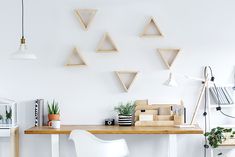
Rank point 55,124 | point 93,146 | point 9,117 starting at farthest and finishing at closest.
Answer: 1. point 9,117
2. point 55,124
3. point 93,146

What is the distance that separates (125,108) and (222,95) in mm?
1032

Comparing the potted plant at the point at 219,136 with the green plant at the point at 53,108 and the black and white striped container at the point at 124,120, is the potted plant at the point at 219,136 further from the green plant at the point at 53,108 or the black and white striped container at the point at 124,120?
the green plant at the point at 53,108

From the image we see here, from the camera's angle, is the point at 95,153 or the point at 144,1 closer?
the point at 95,153

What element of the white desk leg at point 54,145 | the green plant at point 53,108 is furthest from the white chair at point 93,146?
the green plant at point 53,108

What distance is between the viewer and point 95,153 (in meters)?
3.73

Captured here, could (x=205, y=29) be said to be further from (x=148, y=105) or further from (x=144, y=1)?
(x=148, y=105)

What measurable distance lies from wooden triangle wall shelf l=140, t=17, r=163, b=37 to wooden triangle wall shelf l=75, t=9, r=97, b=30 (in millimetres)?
571

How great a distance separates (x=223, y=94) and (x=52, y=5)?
2.05 meters

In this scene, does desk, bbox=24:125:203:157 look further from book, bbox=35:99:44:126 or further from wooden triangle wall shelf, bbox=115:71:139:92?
wooden triangle wall shelf, bbox=115:71:139:92

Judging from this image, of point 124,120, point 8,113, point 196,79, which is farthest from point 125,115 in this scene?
point 8,113

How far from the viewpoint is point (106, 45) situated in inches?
178

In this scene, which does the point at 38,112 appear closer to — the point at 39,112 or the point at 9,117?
the point at 39,112

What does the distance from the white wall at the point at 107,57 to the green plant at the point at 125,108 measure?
0.24 ft

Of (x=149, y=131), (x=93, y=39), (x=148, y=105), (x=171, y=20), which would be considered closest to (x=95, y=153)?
(x=149, y=131)
